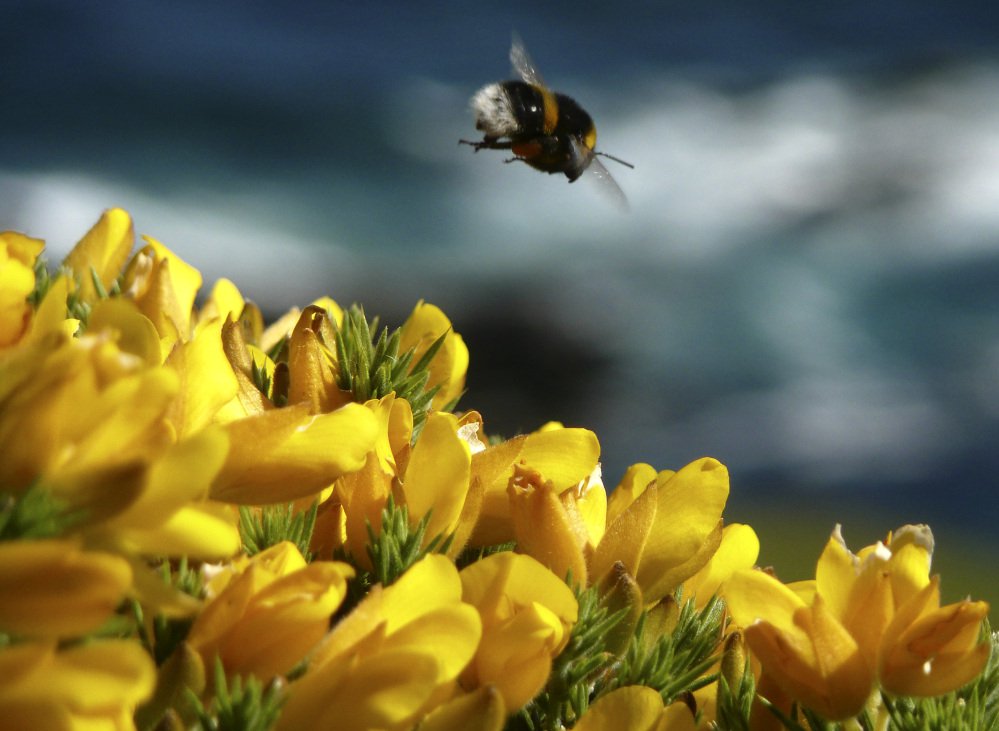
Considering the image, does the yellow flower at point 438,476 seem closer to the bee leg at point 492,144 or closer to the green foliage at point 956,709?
the green foliage at point 956,709

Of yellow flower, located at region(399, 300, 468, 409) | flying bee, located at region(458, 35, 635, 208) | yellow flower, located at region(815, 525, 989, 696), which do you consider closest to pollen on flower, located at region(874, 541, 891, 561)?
yellow flower, located at region(815, 525, 989, 696)

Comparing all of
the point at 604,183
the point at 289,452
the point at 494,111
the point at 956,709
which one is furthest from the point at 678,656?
the point at 604,183

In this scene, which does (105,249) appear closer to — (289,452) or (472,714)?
(289,452)

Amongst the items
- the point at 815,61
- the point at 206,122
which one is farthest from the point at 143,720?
the point at 815,61

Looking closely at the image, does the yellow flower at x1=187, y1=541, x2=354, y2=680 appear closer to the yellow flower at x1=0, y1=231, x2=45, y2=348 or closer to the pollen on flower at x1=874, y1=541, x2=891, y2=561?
the yellow flower at x1=0, y1=231, x2=45, y2=348

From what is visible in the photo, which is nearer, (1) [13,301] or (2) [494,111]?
(1) [13,301]

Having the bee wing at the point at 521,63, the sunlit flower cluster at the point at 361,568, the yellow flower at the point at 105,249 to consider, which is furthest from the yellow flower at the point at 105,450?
the bee wing at the point at 521,63

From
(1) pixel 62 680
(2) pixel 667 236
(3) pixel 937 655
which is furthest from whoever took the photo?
(2) pixel 667 236

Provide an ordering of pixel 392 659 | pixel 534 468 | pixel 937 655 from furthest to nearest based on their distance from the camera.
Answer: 1. pixel 534 468
2. pixel 937 655
3. pixel 392 659
